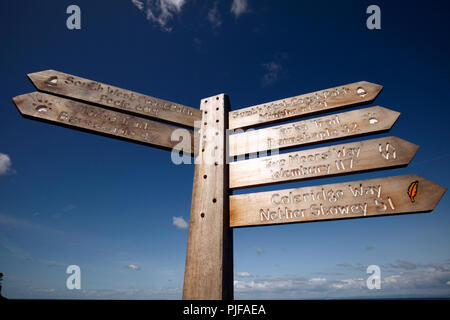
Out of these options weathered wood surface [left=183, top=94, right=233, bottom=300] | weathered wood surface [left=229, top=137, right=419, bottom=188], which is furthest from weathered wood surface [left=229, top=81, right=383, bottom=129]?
weathered wood surface [left=229, top=137, right=419, bottom=188]

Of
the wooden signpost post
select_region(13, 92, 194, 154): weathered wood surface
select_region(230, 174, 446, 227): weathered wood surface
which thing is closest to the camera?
select_region(230, 174, 446, 227): weathered wood surface

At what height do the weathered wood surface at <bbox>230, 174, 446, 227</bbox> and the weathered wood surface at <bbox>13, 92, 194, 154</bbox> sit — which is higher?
the weathered wood surface at <bbox>13, 92, 194, 154</bbox>

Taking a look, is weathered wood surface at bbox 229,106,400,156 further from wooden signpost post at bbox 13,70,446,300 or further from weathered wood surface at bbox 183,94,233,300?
weathered wood surface at bbox 183,94,233,300

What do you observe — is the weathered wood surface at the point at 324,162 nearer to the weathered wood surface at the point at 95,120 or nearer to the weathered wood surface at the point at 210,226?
the weathered wood surface at the point at 210,226

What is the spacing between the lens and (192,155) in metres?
3.01

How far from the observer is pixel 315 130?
2740 millimetres

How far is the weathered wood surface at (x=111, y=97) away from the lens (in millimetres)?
2900

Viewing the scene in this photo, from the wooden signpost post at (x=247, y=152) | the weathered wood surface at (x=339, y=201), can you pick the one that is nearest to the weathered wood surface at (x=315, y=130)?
the wooden signpost post at (x=247, y=152)

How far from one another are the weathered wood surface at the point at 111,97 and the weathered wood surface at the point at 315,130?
80cm

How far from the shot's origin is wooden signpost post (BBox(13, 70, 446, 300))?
88.3 inches

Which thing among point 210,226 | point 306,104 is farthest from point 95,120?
point 306,104

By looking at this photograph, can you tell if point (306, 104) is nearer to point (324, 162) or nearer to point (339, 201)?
point (324, 162)

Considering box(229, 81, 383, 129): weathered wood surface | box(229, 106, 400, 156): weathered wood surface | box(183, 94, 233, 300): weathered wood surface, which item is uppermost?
box(229, 81, 383, 129): weathered wood surface
